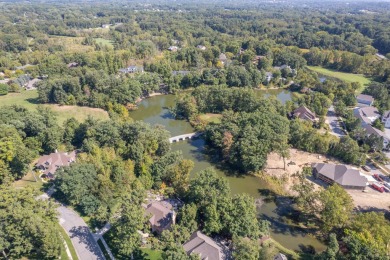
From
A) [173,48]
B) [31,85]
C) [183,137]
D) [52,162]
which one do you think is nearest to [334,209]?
[183,137]

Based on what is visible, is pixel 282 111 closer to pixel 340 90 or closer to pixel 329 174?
pixel 329 174

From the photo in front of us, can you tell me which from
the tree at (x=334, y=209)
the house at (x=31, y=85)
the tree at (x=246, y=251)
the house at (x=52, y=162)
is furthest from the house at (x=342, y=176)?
the house at (x=31, y=85)

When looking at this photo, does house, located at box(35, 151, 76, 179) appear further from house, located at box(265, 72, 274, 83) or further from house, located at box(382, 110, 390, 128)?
house, located at box(382, 110, 390, 128)

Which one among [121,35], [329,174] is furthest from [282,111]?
[121,35]

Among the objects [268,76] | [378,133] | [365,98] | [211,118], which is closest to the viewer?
[378,133]

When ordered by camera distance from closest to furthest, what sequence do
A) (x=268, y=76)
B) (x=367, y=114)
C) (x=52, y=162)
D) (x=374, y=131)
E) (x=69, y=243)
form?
(x=69, y=243)
(x=52, y=162)
(x=374, y=131)
(x=367, y=114)
(x=268, y=76)

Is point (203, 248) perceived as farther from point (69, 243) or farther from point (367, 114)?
point (367, 114)
